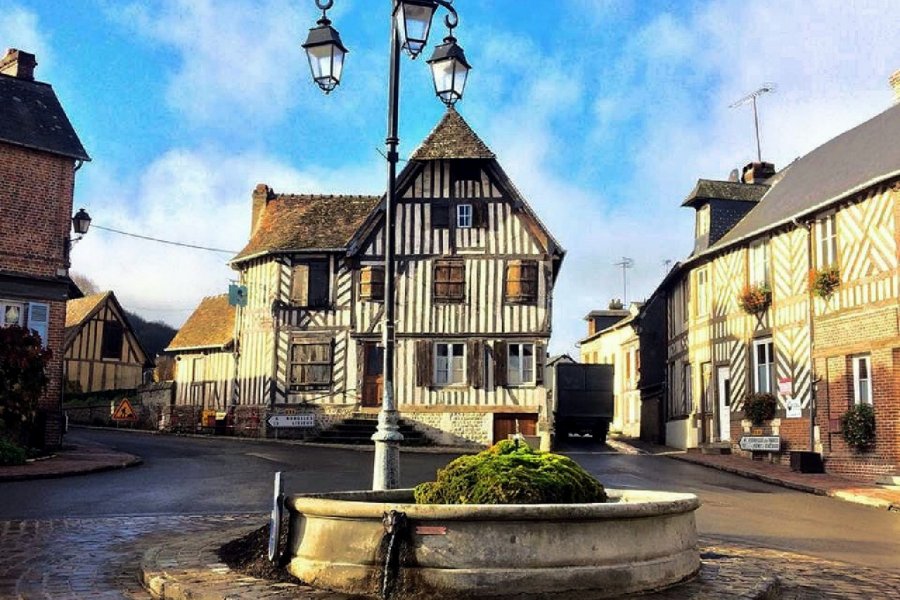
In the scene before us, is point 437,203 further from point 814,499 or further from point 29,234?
point 814,499

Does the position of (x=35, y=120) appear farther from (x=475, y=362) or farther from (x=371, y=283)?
(x=475, y=362)

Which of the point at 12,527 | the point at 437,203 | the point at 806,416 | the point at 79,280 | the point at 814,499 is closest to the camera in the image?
the point at 12,527

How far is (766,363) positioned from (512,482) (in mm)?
17362

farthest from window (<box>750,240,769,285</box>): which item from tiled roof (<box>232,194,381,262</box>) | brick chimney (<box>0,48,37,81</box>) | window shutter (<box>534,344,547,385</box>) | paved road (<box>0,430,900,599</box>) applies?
brick chimney (<box>0,48,37,81</box>)

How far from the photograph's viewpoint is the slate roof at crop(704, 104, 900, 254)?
1839cm

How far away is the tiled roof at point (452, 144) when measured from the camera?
83.0 ft

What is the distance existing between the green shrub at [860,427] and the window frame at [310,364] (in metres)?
14.4

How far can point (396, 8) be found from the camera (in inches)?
312

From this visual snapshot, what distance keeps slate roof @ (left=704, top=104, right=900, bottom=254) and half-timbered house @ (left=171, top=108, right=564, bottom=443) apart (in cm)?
581

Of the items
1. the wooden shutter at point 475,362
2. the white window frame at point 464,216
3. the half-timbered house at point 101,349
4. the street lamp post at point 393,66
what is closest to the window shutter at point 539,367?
the wooden shutter at point 475,362

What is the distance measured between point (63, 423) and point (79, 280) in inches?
1879

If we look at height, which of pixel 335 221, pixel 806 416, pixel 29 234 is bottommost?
pixel 806 416

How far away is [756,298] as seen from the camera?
21.6 metres

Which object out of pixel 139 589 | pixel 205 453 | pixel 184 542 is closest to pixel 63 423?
pixel 205 453
